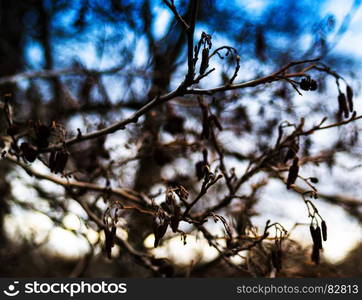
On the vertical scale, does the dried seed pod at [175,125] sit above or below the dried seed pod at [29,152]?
above

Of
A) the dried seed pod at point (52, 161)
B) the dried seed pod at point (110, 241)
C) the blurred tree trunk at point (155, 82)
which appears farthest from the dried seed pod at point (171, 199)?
the blurred tree trunk at point (155, 82)

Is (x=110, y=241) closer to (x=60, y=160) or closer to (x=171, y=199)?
(x=171, y=199)

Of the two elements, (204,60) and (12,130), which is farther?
(12,130)

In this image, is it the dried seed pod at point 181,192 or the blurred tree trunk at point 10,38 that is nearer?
the dried seed pod at point 181,192

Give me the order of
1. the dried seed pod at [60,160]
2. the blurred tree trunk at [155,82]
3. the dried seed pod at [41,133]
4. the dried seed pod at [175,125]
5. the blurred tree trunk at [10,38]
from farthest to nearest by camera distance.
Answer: the blurred tree trunk at [10,38]
the dried seed pod at [175,125]
the blurred tree trunk at [155,82]
the dried seed pod at [41,133]
the dried seed pod at [60,160]

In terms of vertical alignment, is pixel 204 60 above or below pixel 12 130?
below

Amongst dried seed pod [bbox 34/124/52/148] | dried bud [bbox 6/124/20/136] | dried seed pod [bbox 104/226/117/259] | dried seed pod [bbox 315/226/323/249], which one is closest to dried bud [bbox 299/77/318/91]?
dried seed pod [bbox 315/226/323/249]

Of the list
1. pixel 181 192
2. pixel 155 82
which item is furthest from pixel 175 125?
pixel 181 192

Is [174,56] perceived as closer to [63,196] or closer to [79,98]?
[79,98]

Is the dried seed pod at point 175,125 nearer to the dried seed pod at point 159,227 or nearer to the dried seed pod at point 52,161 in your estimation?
the dried seed pod at point 52,161

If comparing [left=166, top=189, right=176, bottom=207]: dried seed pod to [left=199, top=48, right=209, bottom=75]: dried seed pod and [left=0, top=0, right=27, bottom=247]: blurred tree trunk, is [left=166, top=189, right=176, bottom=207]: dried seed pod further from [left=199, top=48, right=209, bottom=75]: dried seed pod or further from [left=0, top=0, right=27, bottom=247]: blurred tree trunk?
[left=0, top=0, right=27, bottom=247]: blurred tree trunk

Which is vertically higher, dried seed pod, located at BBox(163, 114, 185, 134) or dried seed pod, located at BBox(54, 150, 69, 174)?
dried seed pod, located at BBox(163, 114, 185, 134)

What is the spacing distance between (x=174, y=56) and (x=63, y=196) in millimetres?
1608

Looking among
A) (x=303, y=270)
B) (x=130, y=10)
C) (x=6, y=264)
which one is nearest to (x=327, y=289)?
(x=303, y=270)
